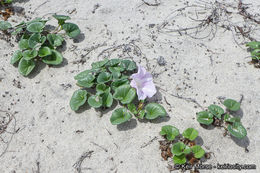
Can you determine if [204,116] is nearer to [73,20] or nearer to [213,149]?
[213,149]

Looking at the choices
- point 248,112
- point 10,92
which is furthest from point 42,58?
point 248,112

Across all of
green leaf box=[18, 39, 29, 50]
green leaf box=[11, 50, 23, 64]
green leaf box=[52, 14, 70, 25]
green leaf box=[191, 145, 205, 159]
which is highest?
green leaf box=[52, 14, 70, 25]

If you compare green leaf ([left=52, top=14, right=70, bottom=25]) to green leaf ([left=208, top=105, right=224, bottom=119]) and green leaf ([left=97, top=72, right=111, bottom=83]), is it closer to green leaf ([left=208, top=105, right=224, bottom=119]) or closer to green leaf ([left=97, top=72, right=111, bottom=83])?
green leaf ([left=97, top=72, right=111, bottom=83])

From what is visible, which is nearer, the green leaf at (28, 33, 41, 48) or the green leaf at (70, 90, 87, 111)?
the green leaf at (70, 90, 87, 111)

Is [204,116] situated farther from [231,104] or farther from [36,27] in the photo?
[36,27]

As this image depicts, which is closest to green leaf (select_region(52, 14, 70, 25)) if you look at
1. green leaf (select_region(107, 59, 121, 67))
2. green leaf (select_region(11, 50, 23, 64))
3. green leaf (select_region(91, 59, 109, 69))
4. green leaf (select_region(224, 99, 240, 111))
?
green leaf (select_region(11, 50, 23, 64))

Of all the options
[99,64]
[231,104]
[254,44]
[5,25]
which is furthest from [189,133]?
[5,25]

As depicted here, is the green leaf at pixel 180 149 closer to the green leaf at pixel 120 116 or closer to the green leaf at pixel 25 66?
the green leaf at pixel 120 116
